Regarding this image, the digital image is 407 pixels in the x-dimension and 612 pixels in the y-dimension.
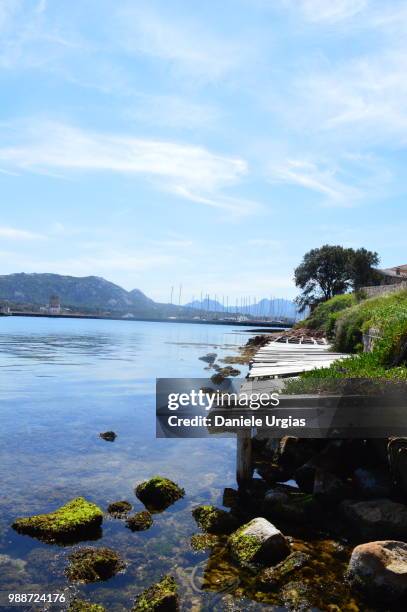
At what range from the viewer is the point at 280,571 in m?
7.61

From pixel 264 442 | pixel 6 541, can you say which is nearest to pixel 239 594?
pixel 6 541

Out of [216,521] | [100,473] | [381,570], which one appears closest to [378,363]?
[216,521]

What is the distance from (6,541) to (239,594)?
4.34 metres

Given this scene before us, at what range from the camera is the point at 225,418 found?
452 inches

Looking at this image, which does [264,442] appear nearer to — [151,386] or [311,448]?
[311,448]

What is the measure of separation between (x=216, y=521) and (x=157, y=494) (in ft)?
6.15

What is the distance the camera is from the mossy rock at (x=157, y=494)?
1063cm

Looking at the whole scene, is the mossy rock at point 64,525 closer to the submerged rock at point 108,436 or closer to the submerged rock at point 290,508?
the submerged rock at point 290,508

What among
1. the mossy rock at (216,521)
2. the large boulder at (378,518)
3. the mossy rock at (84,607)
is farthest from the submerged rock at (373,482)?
the mossy rock at (84,607)

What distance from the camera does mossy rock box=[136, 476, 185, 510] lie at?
419 inches

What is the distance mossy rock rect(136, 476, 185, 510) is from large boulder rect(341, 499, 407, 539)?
381 cm

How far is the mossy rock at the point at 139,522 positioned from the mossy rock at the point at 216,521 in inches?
38.3

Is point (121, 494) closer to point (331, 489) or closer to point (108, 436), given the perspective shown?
point (331, 489)

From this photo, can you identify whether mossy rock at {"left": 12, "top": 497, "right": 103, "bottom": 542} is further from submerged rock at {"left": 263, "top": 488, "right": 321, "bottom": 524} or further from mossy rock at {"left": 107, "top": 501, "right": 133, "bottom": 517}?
submerged rock at {"left": 263, "top": 488, "right": 321, "bottom": 524}
